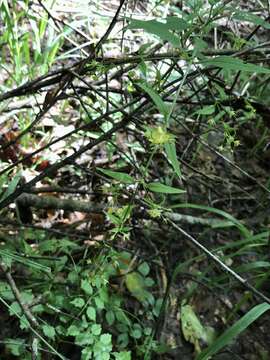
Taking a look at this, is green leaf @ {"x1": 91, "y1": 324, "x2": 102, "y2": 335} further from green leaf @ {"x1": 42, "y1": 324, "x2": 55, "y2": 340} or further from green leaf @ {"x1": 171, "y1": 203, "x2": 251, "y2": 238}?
green leaf @ {"x1": 171, "y1": 203, "x2": 251, "y2": 238}

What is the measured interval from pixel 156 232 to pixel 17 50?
0.90 meters

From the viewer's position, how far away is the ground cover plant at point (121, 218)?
112cm

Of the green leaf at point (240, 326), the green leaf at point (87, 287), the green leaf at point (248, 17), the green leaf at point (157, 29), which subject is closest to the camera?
the green leaf at point (157, 29)

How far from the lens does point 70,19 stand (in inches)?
94.0

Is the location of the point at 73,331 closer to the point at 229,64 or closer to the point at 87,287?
the point at 87,287

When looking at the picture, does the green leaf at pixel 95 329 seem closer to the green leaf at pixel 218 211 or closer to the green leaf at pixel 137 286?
the green leaf at pixel 137 286

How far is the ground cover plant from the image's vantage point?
1.12m

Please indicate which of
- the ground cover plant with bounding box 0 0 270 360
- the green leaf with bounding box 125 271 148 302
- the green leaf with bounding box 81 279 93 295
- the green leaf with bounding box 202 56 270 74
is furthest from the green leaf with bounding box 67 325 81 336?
the green leaf with bounding box 202 56 270 74

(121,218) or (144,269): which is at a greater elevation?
(121,218)

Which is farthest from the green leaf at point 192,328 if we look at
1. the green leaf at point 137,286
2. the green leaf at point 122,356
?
the green leaf at point 122,356

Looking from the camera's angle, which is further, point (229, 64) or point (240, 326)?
point (240, 326)

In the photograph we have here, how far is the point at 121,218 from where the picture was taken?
2.82 feet

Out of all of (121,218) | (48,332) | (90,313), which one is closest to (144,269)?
(90,313)

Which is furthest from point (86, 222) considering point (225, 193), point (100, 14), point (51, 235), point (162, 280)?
point (100, 14)
